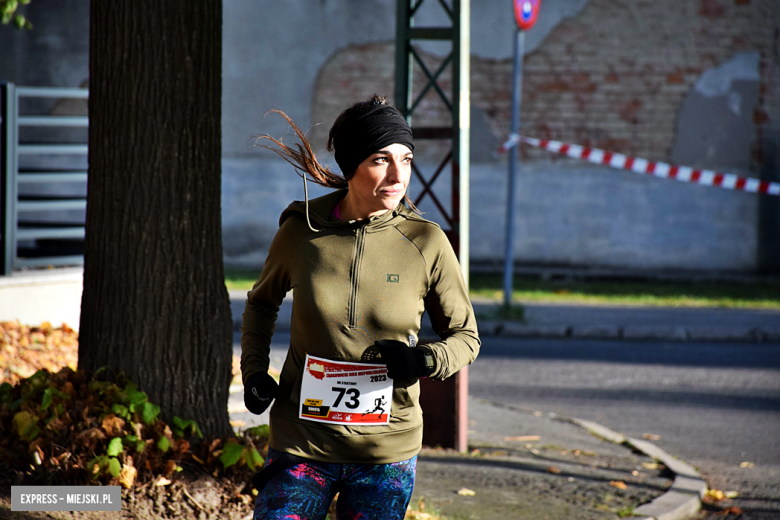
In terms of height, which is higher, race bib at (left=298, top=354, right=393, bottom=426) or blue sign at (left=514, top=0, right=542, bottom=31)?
blue sign at (left=514, top=0, right=542, bottom=31)

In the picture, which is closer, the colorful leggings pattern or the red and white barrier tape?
the colorful leggings pattern

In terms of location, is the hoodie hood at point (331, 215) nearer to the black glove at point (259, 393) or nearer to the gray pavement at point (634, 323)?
the black glove at point (259, 393)

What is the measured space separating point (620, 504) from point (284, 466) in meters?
2.70

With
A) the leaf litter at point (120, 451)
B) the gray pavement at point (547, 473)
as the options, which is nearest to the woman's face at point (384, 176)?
the leaf litter at point (120, 451)

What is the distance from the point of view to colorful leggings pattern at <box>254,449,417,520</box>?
2258mm

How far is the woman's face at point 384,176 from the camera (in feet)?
7.41

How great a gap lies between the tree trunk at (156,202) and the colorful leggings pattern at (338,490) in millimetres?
1594

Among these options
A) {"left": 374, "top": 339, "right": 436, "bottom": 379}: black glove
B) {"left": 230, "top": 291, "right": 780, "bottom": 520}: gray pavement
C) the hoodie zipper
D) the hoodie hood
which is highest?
the hoodie hood

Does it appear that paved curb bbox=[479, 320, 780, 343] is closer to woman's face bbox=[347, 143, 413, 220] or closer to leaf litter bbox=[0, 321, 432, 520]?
leaf litter bbox=[0, 321, 432, 520]

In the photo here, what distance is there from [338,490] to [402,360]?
449mm

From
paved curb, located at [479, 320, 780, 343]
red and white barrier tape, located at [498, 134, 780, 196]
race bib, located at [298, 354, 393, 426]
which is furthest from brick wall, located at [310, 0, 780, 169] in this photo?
race bib, located at [298, 354, 393, 426]

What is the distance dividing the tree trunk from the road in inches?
125

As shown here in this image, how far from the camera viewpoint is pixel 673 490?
472 centimetres

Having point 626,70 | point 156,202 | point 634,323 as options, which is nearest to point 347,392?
point 156,202
